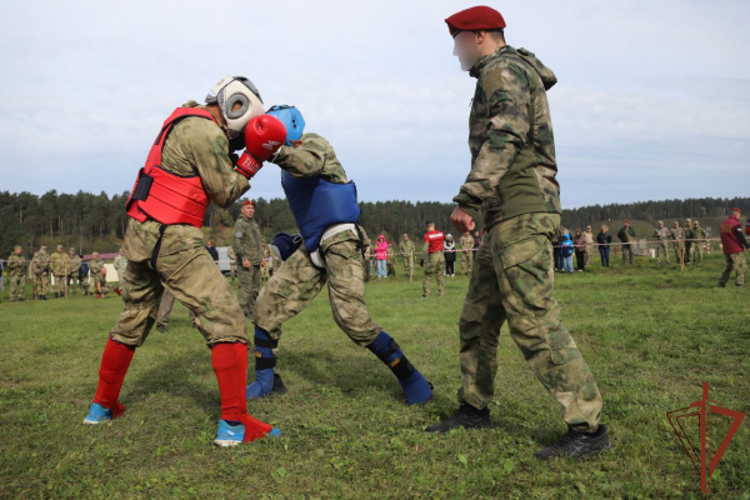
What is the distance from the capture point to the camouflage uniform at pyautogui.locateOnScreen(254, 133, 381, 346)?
4.63 metres

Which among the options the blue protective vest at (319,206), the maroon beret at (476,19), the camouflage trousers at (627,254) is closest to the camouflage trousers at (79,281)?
the blue protective vest at (319,206)

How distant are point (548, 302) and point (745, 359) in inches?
149

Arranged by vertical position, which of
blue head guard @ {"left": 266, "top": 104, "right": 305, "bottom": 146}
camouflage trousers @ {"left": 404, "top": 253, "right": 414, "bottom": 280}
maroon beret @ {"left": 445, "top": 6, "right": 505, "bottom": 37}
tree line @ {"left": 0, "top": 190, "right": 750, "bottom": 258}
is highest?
tree line @ {"left": 0, "top": 190, "right": 750, "bottom": 258}

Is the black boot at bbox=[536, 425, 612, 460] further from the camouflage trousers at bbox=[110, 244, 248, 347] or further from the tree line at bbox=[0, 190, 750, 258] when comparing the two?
the tree line at bbox=[0, 190, 750, 258]

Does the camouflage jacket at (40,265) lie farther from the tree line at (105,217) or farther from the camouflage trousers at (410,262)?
the tree line at (105,217)

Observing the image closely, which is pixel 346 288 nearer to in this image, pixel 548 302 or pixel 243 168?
Answer: pixel 243 168

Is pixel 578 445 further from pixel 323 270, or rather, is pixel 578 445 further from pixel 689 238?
pixel 689 238

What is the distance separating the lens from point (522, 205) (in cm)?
324

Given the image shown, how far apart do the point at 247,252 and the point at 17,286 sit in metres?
17.7

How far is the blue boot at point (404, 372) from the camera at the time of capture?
182 inches

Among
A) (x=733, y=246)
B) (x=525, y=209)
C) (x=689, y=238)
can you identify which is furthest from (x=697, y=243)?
(x=525, y=209)

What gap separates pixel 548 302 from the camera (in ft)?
10.3

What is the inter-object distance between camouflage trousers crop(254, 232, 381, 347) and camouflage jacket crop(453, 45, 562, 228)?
165 centimetres

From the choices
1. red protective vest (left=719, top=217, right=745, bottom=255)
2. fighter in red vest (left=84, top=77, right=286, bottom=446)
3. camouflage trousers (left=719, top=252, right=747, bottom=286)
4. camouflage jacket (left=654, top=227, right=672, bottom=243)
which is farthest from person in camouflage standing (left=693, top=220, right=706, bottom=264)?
fighter in red vest (left=84, top=77, right=286, bottom=446)
